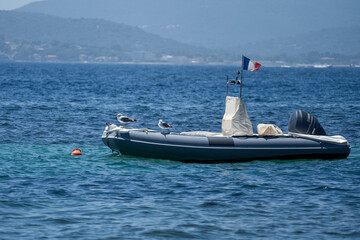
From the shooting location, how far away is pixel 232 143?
1986 centimetres

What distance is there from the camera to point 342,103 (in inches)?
1822

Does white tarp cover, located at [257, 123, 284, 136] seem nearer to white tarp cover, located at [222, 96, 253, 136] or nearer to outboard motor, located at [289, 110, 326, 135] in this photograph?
white tarp cover, located at [222, 96, 253, 136]

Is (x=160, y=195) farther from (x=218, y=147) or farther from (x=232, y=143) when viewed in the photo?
(x=232, y=143)

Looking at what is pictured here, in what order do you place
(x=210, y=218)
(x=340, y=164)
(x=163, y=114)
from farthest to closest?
(x=163, y=114)
(x=340, y=164)
(x=210, y=218)

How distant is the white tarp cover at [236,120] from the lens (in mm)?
20375

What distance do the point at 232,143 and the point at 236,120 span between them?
1.01 m

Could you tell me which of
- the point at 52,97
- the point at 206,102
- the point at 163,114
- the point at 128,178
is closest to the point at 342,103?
the point at 206,102

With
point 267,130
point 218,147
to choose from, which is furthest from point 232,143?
point 267,130

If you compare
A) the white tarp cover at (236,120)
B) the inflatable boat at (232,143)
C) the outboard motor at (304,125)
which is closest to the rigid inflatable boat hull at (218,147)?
the inflatable boat at (232,143)

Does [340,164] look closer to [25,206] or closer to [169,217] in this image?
[169,217]

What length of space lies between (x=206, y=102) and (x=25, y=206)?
3370 cm

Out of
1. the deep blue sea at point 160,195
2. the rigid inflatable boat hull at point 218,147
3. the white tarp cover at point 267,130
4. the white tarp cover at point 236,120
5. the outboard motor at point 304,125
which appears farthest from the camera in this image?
the outboard motor at point 304,125

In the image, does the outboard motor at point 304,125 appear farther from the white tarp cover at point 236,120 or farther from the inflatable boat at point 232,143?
the white tarp cover at point 236,120

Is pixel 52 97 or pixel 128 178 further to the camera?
pixel 52 97
